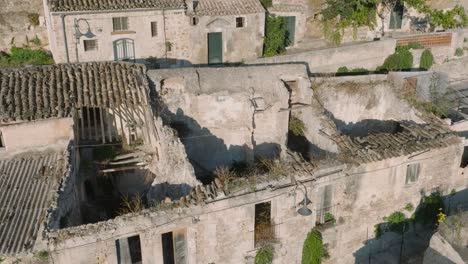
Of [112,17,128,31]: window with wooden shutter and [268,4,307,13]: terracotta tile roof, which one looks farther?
[268,4,307,13]: terracotta tile roof

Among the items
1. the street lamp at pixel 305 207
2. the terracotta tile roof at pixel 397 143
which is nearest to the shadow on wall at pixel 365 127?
the terracotta tile roof at pixel 397 143

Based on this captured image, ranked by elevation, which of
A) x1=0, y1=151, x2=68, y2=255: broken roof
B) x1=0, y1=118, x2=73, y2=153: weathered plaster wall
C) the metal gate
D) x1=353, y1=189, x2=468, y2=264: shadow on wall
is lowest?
x1=353, y1=189, x2=468, y2=264: shadow on wall

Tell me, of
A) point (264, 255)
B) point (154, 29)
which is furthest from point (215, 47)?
point (264, 255)

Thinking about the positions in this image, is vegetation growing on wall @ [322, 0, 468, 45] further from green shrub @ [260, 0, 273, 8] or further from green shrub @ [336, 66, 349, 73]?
green shrub @ [336, 66, 349, 73]

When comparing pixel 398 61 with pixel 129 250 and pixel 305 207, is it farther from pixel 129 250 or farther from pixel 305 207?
pixel 129 250

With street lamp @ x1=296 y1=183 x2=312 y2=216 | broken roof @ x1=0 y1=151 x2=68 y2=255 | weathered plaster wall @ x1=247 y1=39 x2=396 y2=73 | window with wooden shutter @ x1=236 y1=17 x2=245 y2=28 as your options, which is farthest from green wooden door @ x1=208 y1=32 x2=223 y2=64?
street lamp @ x1=296 y1=183 x2=312 y2=216

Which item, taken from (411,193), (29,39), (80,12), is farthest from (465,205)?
(29,39)
